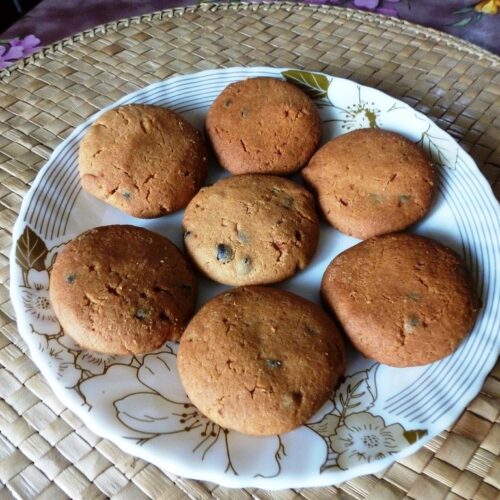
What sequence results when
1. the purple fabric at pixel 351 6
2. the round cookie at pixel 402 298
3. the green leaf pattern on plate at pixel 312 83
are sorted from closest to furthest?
1. the round cookie at pixel 402 298
2. the green leaf pattern on plate at pixel 312 83
3. the purple fabric at pixel 351 6

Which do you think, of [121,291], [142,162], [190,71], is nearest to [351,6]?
[190,71]

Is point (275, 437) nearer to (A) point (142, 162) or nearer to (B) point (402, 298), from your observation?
(B) point (402, 298)

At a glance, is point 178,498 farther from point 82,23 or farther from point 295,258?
point 82,23

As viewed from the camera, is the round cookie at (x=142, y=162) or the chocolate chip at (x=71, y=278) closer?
the chocolate chip at (x=71, y=278)

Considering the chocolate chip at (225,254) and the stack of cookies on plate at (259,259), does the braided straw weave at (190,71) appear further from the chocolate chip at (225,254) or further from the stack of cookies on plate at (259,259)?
the chocolate chip at (225,254)

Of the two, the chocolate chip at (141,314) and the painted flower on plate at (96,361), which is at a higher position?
the chocolate chip at (141,314)

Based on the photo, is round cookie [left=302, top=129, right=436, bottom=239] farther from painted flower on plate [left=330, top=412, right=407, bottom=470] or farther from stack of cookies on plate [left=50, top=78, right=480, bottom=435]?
painted flower on plate [left=330, top=412, right=407, bottom=470]

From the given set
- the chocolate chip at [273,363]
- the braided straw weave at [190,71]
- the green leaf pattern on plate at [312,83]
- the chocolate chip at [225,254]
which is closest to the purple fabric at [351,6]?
the braided straw weave at [190,71]
